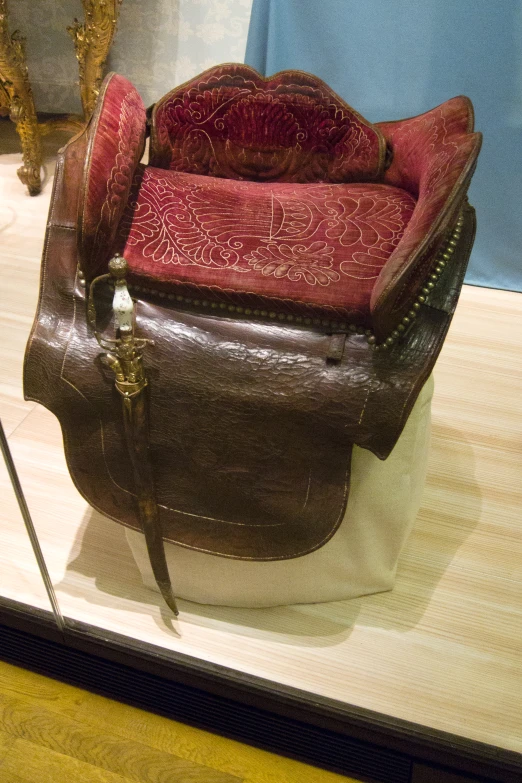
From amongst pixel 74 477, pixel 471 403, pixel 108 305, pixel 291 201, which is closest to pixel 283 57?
pixel 291 201

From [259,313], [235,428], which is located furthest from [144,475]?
[259,313]

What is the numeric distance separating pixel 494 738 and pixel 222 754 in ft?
1.29

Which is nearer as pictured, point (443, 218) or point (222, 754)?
point (443, 218)

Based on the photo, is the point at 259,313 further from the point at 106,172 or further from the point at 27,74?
the point at 27,74

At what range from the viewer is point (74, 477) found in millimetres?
936

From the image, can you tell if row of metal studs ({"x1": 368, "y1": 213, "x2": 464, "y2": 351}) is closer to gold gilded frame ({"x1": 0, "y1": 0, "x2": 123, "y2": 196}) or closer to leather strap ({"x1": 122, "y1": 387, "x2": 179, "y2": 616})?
leather strap ({"x1": 122, "y1": 387, "x2": 179, "y2": 616})

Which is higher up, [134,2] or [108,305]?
[134,2]

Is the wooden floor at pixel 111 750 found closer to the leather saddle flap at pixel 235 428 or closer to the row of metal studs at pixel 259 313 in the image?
the leather saddle flap at pixel 235 428

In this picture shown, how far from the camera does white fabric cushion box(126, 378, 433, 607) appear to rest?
0.97 metres

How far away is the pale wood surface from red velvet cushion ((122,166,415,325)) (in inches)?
20.5

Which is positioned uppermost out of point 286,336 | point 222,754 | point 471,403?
point 286,336

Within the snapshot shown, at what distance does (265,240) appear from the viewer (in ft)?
3.14

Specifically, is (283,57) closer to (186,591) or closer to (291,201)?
(291,201)

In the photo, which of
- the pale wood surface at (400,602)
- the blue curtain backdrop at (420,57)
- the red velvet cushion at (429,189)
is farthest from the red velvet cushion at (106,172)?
the blue curtain backdrop at (420,57)
